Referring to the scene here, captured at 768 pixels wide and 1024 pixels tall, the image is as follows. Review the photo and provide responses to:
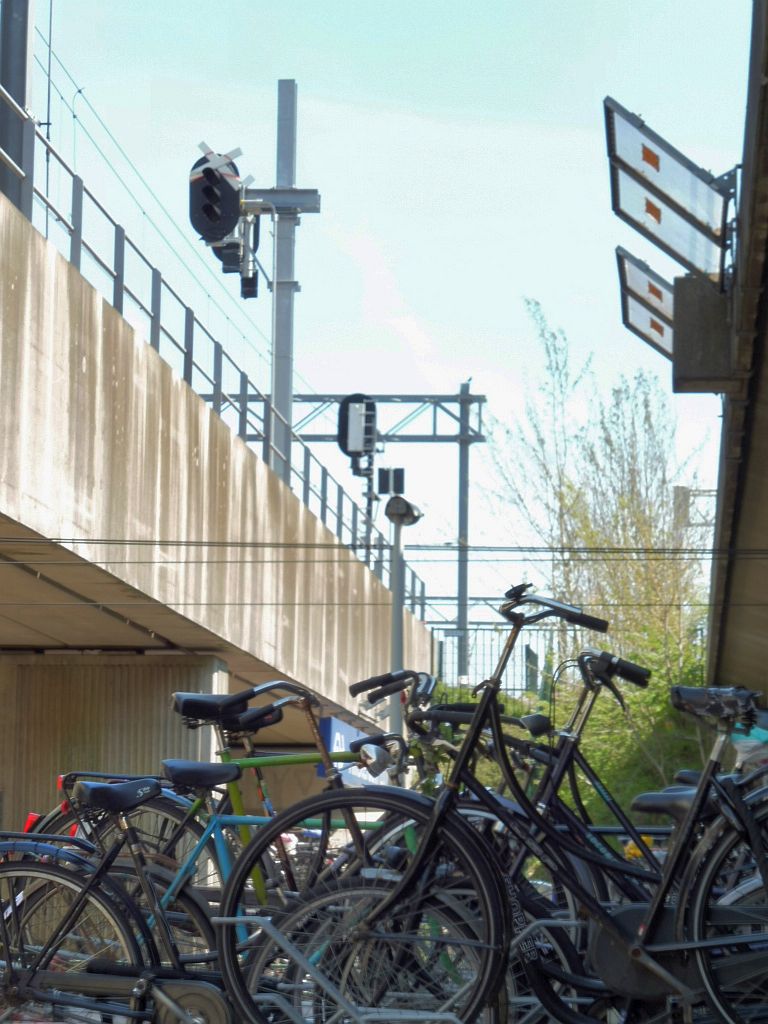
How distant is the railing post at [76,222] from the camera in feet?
42.1

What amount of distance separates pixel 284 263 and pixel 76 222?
1358cm

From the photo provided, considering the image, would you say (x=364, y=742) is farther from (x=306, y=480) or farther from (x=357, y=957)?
(x=306, y=480)

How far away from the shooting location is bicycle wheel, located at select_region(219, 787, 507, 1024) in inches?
171

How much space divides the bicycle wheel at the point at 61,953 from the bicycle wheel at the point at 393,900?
57 centimetres

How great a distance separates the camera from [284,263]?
26.4 m

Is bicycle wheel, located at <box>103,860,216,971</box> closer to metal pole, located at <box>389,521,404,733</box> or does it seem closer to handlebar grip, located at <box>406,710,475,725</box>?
handlebar grip, located at <box>406,710,475,725</box>

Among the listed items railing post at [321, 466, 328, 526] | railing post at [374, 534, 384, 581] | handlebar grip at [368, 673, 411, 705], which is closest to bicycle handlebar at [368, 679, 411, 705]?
handlebar grip at [368, 673, 411, 705]

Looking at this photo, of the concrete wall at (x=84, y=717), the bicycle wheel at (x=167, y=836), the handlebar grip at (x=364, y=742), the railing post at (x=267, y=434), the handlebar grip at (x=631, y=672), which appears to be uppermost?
the railing post at (x=267, y=434)

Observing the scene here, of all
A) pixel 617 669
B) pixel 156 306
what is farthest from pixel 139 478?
pixel 617 669

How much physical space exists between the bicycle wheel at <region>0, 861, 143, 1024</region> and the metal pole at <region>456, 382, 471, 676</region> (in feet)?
55.0

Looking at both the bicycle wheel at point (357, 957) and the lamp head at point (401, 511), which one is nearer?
the bicycle wheel at point (357, 957)

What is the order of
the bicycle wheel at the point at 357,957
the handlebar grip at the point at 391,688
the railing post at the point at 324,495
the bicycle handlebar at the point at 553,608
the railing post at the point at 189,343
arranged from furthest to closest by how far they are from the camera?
the railing post at the point at 324,495 < the railing post at the point at 189,343 < the handlebar grip at the point at 391,688 < the bicycle handlebar at the point at 553,608 < the bicycle wheel at the point at 357,957

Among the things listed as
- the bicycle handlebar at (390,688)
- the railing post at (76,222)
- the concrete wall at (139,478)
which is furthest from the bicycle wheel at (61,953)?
the railing post at (76,222)

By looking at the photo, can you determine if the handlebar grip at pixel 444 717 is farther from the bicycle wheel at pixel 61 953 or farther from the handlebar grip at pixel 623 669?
the bicycle wheel at pixel 61 953
